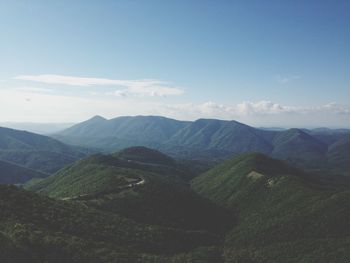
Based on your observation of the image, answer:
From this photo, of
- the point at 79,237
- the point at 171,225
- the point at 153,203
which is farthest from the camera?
the point at 153,203

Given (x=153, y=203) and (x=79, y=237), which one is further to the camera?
(x=153, y=203)

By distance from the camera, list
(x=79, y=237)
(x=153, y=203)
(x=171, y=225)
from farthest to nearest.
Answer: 1. (x=153, y=203)
2. (x=171, y=225)
3. (x=79, y=237)

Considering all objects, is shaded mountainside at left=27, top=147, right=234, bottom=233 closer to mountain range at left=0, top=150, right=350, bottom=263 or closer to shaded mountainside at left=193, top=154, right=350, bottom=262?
mountain range at left=0, top=150, right=350, bottom=263

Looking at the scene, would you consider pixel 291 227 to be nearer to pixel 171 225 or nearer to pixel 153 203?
pixel 171 225

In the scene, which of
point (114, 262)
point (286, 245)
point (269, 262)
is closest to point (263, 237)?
point (286, 245)

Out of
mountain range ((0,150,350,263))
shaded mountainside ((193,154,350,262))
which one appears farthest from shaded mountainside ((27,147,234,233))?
shaded mountainside ((193,154,350,262))

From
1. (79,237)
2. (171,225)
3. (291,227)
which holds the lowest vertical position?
(171,225)

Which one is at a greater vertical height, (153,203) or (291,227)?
(153,203)

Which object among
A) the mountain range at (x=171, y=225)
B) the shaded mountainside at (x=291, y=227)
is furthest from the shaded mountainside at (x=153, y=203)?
the shaded mountainside at (x=291, y=227)

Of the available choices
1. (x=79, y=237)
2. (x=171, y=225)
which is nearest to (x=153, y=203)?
(x=171, y=225)
